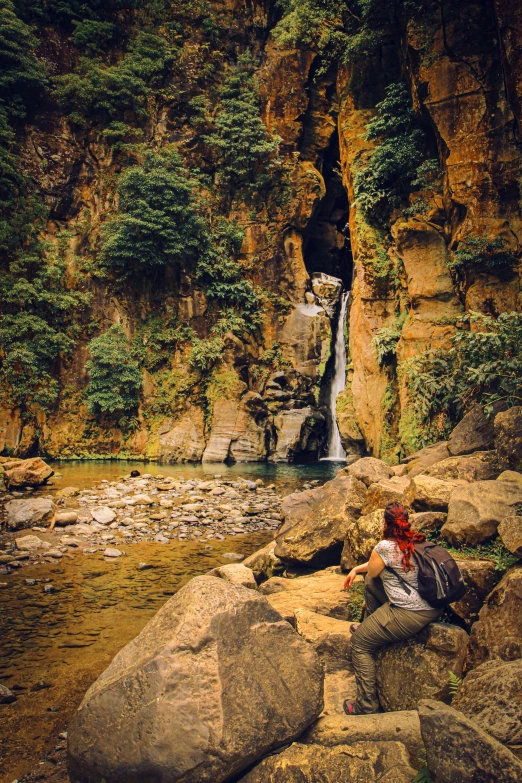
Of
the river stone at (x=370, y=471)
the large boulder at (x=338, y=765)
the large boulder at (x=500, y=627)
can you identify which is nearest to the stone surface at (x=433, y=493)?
the river stone at (x=370, y=471)

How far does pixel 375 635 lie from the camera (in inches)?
150

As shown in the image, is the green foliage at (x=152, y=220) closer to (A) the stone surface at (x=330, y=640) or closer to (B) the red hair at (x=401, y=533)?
(A) the stone surface at (x=330, y=640)

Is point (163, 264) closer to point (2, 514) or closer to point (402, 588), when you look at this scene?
point (2, 514)

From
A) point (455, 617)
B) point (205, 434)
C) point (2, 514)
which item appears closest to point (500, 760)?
point (455, 617)

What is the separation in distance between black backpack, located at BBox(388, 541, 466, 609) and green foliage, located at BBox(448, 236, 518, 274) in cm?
1067

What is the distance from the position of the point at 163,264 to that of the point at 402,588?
22848 millimetres

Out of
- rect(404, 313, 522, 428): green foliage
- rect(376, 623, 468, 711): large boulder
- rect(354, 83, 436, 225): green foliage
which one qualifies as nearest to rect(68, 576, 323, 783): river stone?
rect(376, 623, 468, 711): large boulder

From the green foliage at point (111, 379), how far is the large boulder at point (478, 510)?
1910cm

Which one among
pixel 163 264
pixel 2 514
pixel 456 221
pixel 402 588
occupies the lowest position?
pixel 2 514

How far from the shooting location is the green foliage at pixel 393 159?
49.5 feet

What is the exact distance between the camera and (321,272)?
28125 mm

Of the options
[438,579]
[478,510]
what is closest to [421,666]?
[438,579]

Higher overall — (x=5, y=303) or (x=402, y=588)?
(x=5, y=303)

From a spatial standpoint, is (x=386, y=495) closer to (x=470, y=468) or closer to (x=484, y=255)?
(x=470, y=468)
